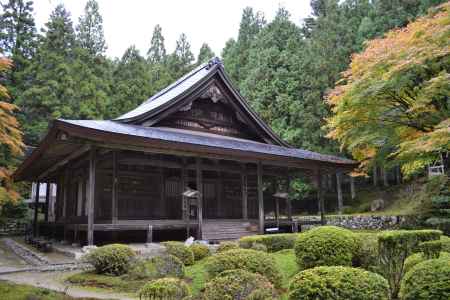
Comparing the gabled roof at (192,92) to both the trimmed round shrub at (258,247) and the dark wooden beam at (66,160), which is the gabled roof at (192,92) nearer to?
the dark wooden beam at (66,160)

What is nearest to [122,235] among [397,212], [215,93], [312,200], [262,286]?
[215,93]

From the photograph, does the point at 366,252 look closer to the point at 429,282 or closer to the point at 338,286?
the point at 429,282

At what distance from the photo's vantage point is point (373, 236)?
8656 mm

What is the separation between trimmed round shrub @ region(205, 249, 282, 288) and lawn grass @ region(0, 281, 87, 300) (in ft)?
8.99

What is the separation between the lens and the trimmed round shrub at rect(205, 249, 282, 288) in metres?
7.75

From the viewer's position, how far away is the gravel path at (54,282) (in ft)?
26.0

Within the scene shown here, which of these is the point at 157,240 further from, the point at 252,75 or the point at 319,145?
the point at 252,75

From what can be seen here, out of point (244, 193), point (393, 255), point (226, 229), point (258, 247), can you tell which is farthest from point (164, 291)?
point (244, 193)

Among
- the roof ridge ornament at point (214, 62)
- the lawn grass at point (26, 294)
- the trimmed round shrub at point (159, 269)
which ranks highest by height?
the roof ridge ornament at point (214, 62)

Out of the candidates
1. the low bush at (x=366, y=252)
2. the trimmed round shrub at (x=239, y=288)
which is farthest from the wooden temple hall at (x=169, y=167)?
the trimmed round shrub at (x=239, y=288)

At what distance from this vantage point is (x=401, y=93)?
1471 cm

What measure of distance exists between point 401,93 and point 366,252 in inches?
326

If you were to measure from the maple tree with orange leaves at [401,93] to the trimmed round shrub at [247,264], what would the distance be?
20.7 ft

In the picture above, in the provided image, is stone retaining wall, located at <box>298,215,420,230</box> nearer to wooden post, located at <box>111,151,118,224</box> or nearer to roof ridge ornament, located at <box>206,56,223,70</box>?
roof ridge ornament, located at <box>206,56,223,70</box>
